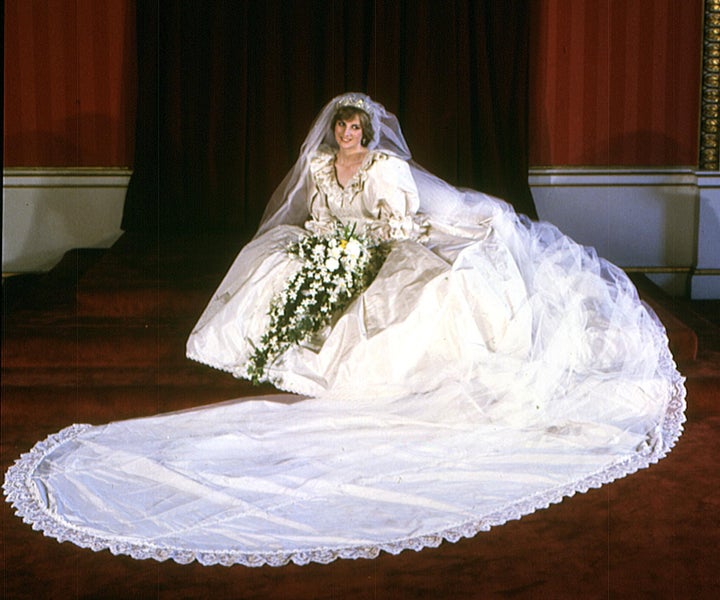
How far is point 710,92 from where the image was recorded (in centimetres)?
638

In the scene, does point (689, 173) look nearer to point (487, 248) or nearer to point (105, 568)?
point (487, 248)

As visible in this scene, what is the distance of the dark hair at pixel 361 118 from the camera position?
5.06m

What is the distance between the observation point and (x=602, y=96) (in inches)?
254

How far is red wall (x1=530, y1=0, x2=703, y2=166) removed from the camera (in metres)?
6.37

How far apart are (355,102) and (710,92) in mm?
2617

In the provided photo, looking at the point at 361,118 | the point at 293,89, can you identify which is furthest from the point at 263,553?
the point at 293,89

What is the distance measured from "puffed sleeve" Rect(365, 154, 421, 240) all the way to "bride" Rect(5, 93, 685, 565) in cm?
1

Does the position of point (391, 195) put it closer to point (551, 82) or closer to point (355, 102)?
point (355, 102)

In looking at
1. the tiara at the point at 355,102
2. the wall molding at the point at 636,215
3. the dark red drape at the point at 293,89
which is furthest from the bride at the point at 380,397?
the wall molding at the point at 636,215

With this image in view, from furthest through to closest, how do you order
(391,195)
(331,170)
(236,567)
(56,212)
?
(56,212)
(331,170)
(391,195)
(236,567)

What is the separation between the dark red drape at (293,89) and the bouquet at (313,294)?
6.43 ft

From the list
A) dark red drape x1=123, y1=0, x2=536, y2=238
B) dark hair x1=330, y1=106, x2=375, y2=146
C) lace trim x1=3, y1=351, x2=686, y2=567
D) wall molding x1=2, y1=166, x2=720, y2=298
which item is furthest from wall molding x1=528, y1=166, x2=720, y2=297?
lace trim x1=3, y1=351, x2=686, y2=567

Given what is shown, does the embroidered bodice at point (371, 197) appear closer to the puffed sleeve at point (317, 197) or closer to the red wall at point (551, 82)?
the puffed sleeve at point (317, 197)

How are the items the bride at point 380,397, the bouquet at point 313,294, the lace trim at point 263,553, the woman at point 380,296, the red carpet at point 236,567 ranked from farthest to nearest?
1. the bouquet at point 313,294
2. the woman at point 380,296
3. the bride at point 380,397
4. the lace trim at point 263,553
5. the red carpet at point 236,567
